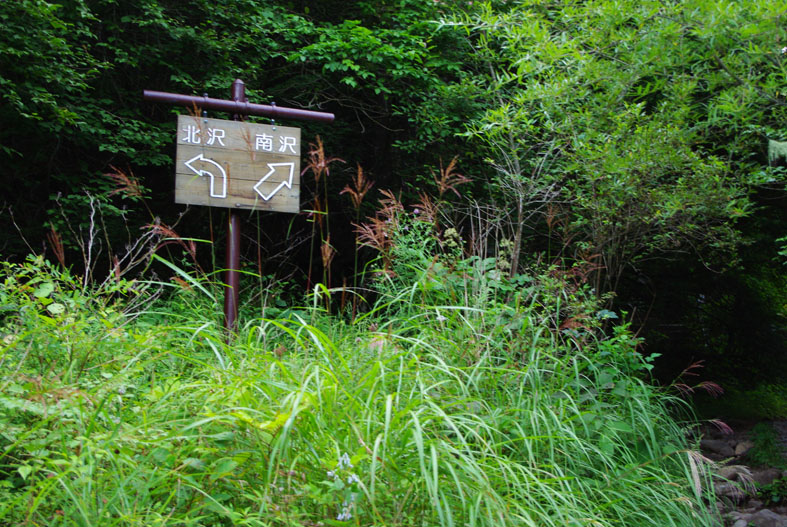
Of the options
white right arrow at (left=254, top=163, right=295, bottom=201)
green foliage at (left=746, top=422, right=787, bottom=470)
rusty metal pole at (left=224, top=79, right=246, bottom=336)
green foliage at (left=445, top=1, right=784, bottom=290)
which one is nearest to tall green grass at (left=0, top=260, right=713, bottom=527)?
rusty metal pole at (left=224, top=79, right=246, bottom=336)

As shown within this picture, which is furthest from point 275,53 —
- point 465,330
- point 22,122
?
point 465,330

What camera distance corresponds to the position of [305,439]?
1.75 meters

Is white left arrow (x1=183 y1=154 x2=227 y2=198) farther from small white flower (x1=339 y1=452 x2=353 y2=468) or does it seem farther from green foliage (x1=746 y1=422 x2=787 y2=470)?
green foliage (x1=746 y1=422 x2=787 y2=470)

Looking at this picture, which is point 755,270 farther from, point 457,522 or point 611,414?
point 457,522

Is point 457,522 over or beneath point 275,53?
beneath

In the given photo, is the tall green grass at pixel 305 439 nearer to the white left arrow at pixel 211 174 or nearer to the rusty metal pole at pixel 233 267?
the rusty metal pole at pixel 233 267

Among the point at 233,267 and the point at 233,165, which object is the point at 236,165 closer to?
the point at 233,165

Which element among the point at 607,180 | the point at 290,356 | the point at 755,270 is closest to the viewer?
the point at 290,356

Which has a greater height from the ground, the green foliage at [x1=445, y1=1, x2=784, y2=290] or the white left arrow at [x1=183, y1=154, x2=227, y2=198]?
the green foliage at [x1=445, y1=1, x2=784, y2=290]

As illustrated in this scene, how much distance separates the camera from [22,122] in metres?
5.59

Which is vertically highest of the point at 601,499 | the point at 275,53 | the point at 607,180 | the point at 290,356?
the point at 275,53

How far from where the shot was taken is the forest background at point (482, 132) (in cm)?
311

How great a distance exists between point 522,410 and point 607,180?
2.49 meters

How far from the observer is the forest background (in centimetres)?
311
